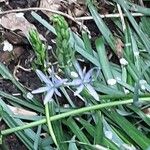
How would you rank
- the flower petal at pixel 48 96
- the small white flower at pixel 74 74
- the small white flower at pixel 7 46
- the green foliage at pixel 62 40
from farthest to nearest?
the small white flower at pixel 7 46
the small white flower at pixel 74 74
the flower petal at pixel 48 96
the green foliage at pixel 62 40

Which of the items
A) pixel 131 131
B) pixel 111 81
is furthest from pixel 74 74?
pixel 131 131

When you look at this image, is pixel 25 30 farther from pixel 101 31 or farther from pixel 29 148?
pixel 29 148

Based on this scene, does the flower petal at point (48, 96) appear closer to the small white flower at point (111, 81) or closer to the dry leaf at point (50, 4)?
the small white flower at point (111, 81)

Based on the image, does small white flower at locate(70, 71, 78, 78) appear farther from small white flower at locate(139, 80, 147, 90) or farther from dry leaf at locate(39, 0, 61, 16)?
dry leaf at locate(39, 0, 61, 16)

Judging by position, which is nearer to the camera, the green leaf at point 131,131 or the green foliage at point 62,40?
the green foliage at point 62,40

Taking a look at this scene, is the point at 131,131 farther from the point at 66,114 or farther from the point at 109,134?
the point at 66,114

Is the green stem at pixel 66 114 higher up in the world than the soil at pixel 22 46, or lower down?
lower down

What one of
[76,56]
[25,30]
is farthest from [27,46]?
[76,56]

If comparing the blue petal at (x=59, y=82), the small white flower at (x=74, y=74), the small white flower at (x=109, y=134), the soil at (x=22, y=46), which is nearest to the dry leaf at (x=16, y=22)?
the soil at (x=22, y=46)
